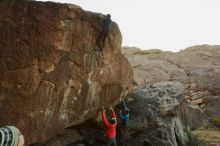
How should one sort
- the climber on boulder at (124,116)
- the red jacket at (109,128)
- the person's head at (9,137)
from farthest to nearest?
the climber on boulder at (124,116)
the red jacket at (109,128)
the person's head at (9,137)

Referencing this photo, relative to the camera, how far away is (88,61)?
11.3m

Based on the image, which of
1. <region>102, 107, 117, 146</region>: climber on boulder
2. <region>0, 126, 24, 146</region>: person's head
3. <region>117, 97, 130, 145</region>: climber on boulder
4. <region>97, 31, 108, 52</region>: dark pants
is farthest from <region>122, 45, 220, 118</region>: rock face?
<region>0, 126, 24, 146</region>: person's head

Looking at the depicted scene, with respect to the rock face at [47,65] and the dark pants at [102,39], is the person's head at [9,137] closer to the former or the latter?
the rock face at [47,65]

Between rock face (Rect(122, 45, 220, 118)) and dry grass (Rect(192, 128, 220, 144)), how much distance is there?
3.03 m

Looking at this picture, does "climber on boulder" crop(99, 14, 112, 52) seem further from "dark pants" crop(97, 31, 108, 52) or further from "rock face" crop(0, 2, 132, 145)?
"rock face" crop(0, 2, 132, 145)

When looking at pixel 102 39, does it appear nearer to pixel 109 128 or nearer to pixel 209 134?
pixel 109 128

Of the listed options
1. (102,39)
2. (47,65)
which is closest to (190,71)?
(102,39)

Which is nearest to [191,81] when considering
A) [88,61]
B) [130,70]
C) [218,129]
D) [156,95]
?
[218,129]

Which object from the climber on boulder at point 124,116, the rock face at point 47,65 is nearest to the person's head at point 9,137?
the rock face at point 47,65

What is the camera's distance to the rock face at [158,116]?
1447cm

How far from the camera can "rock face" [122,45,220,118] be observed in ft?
86.8

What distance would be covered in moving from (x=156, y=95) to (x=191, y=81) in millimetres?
12952

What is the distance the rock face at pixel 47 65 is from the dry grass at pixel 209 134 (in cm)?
992

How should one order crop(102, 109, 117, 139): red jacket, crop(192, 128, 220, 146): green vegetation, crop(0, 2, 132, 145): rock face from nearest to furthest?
crop(0, 2, 132, 145): rock face < crop(102, 109, 117, 139): red jacket < crop(192, 128, 220, 146): green vegetation
